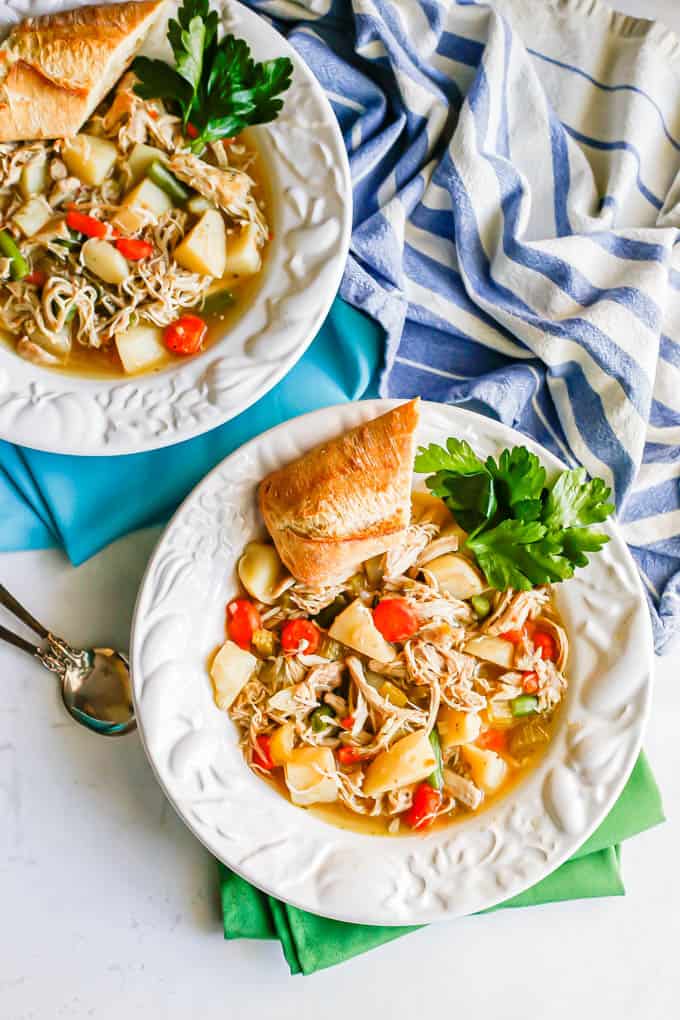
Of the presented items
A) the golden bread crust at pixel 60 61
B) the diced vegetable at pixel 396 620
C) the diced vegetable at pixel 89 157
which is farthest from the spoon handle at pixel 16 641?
the golden bread crust at pixel 60 61

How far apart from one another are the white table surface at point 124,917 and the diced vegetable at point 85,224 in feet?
4.60

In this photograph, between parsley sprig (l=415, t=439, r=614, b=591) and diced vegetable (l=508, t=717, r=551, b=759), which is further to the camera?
diced vegetable (l=508, t=717, r=551, b=759)

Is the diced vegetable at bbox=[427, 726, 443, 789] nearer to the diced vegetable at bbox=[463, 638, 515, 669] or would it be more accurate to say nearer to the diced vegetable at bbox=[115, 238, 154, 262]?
the diced vegetable at bbox=[463, 638, 515, 669]

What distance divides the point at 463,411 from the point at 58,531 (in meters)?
1.96

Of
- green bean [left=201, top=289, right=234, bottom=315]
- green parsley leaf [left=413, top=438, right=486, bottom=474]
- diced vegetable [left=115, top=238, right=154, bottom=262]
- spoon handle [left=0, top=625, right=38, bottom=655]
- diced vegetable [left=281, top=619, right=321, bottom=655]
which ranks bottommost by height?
spoon handle [left=0, top=625, right=38, bottom=655]

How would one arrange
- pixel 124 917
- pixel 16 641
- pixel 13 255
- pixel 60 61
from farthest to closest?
pixel 124 917 → pixel 16 641 → pixel 13 255 → pixel 60 61

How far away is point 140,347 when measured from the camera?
4504mm

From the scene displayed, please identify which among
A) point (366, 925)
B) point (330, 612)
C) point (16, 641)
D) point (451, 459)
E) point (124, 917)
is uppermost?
point (451, 459)

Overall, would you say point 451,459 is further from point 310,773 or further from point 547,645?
point 310,773

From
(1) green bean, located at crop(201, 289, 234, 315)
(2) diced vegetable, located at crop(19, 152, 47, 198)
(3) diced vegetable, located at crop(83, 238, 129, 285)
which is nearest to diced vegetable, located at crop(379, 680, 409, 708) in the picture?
(1) green bean, located at crop(201, 289, 234, 315)

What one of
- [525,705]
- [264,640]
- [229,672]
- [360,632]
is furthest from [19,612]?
[525,705]

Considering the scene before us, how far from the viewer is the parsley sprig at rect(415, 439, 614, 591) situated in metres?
4.32

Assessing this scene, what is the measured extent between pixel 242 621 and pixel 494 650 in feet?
3.66

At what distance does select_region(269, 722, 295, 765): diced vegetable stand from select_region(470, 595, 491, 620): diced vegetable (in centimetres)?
97
